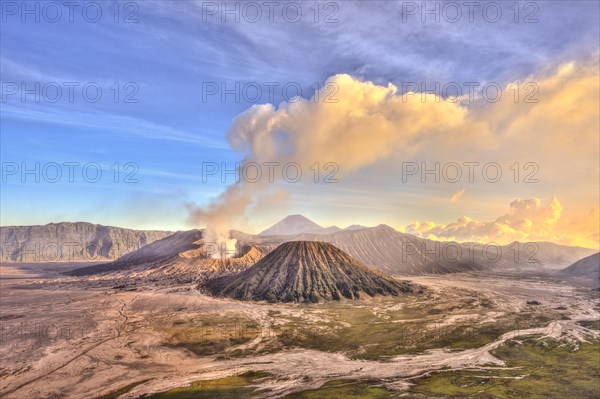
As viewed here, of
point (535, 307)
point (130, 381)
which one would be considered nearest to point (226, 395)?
point (130, 381)

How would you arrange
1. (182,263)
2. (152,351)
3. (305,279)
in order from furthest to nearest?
(182,263) < (305,279) < (152,351)

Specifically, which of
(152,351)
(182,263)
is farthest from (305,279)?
(182,263)

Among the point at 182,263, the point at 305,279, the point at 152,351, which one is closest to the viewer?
the point at 152,351

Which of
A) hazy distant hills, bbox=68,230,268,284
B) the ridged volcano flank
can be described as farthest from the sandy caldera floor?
hazy distant hills, bbox=68,230,268,284

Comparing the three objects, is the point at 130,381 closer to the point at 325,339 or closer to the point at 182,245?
the point at 325,339

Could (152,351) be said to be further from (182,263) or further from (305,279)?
(182,263)

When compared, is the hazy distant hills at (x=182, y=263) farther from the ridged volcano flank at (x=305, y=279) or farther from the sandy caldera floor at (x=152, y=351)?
the sandy caldera floor at (x=152, y=351)
